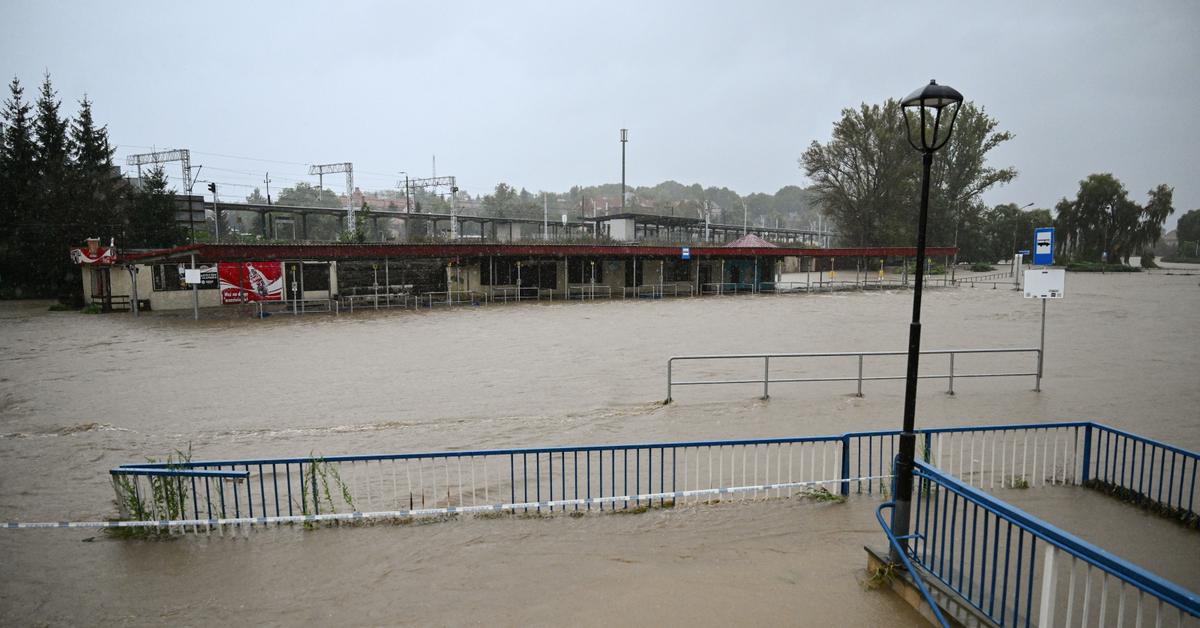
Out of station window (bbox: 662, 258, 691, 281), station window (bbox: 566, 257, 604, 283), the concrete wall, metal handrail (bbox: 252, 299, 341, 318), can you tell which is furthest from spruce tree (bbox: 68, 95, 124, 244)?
the concrete wall

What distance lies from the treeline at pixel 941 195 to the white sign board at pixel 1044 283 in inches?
2397

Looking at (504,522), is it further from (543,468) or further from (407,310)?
(407,310)

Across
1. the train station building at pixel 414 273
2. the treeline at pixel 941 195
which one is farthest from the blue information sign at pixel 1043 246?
the treeline at pixel 941 195

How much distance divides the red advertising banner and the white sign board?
105 ft

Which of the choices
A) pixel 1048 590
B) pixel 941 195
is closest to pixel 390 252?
pixel 1048 590

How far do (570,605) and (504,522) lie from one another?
6.06ft

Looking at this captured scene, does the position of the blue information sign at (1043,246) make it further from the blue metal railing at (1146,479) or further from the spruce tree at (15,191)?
the spruce tree at (15,191)

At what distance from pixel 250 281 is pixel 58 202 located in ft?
64.8

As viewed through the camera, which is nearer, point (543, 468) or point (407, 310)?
point (543, 468)

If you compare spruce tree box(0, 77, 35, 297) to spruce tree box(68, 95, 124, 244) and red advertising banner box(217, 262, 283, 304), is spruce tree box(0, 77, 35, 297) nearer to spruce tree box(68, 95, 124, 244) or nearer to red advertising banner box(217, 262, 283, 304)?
spruce tree box(68, 95, 124, 244)

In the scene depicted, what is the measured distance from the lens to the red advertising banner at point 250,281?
31.1m

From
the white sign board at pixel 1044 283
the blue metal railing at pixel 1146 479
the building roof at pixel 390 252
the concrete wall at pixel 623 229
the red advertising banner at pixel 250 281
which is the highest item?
the concrete wall at pixel 623 229

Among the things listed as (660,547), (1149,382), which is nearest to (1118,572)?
(660,547)

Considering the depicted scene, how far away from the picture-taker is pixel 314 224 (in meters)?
91.9
